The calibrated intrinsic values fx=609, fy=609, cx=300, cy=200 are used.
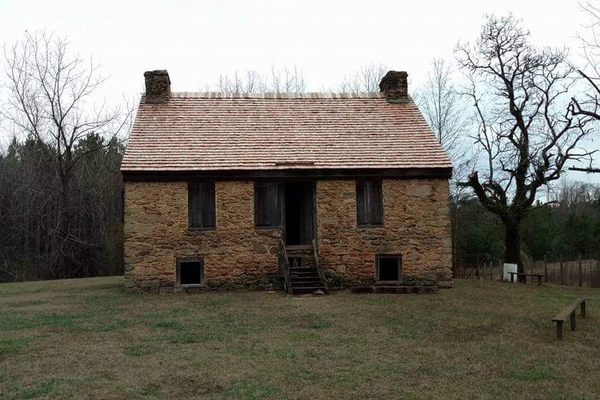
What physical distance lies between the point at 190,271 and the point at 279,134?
5.18m

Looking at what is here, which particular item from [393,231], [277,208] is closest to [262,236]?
[277,208]

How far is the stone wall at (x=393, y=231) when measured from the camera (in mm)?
18422

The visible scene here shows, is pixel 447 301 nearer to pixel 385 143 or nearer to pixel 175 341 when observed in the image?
pixel 385 143

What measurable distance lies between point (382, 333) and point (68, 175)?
2418 cm

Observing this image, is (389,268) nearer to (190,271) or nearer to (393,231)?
(393,231)

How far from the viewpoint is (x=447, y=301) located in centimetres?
1562

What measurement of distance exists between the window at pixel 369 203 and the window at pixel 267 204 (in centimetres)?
248

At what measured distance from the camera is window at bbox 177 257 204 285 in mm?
18047

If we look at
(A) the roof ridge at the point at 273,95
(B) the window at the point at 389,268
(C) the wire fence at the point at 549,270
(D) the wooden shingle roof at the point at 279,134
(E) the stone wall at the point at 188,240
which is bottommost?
(C) the wire fence at the point at 549,270

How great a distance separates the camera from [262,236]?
1823 cm

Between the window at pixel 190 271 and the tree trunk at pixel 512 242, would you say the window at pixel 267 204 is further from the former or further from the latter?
the tree trunk at pixel 512 242

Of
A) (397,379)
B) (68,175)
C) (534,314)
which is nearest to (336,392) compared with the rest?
(397,379)

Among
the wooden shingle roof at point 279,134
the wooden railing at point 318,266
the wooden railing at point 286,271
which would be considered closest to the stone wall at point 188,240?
the wooden railing at point 286,271

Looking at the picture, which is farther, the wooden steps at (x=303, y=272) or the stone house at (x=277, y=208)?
the stone house at (x=277, y=208)
